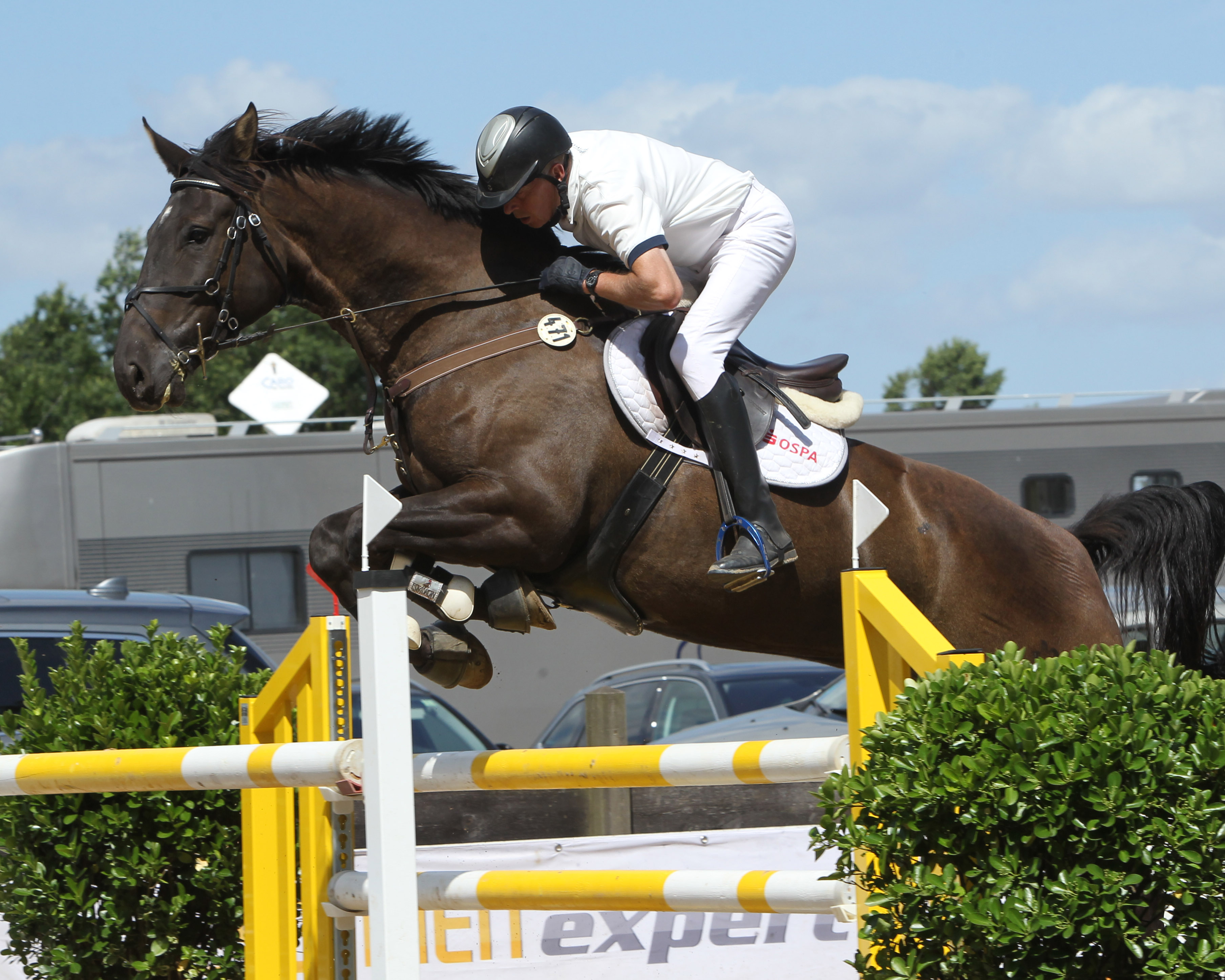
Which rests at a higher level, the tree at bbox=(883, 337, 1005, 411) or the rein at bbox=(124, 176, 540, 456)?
the tree at bbox=(883, 337, 1005, 411)

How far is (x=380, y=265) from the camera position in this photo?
158 inches

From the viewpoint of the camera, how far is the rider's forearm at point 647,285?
3.58m

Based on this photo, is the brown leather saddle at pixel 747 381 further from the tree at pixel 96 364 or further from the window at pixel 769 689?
the tree at pixel 96 364

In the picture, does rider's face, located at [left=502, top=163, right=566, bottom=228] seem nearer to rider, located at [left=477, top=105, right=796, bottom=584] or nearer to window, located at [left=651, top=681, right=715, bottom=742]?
rider, located at [left=477, top=105, right=796, bottom=584]

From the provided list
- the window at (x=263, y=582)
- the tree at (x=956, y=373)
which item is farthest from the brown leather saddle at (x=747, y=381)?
the tree at (x=956, y=373)

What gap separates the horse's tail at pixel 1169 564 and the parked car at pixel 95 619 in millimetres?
3913

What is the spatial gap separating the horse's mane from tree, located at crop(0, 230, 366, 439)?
28.6m

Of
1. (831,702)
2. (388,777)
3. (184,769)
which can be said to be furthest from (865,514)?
(831,702)

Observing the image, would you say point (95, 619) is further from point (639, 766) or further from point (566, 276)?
point (639, 766)

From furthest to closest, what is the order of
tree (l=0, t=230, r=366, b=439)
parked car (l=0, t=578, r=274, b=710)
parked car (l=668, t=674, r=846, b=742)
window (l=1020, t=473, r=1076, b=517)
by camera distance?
tree (l=0, t=230, r=366, b=439), window (l=1020, t=473, r=1076, b=517), parked car (l=668, t=674, r=846, b=742), parked car (l=0, t=578, r=274, b=710)

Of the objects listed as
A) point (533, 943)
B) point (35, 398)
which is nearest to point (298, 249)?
point (533, 943)

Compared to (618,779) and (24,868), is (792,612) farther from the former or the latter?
(24,868)

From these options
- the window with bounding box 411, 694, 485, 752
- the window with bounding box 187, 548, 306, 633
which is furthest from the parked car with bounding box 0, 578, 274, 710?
the window with bounding box 187, 548, 306, 633

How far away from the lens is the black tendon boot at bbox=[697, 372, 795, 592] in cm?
362
